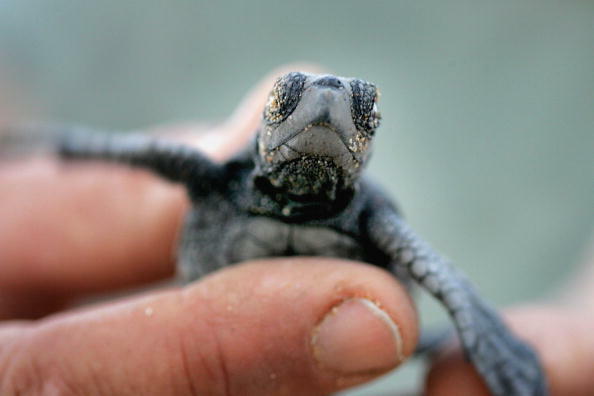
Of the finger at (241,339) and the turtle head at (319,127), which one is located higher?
the turtle head at (319,127)

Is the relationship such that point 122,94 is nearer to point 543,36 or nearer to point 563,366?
point 543,36

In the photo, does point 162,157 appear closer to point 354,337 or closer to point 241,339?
point 241,339

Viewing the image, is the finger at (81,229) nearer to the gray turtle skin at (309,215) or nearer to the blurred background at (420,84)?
the blurred background at (420,84)

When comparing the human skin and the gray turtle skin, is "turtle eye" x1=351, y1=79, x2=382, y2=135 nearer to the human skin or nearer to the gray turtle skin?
the gray turtle skin

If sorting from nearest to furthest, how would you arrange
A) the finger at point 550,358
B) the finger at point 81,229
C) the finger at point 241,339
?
the finger at point 241,339 < the finger at point 550,358 < the finger at point 81,229

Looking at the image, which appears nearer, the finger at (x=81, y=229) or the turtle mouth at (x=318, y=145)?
the turtle mouth at (x=318, y=145)

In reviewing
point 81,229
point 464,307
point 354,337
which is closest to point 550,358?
point 464,307

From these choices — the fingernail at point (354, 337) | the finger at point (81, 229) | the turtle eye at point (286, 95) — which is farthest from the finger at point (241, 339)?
the finger at point (81, 229)
